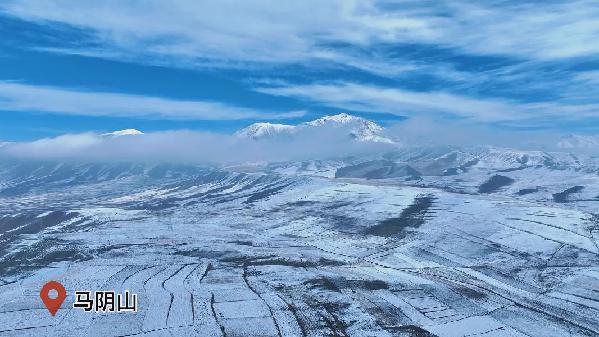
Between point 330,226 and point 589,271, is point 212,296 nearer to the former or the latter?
point 589,271

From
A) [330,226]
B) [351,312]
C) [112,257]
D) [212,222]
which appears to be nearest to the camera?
[351,312]

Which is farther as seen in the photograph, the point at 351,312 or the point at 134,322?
the point at 351,312

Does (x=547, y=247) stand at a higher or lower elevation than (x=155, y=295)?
lower

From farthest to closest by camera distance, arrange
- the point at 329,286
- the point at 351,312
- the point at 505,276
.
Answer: the point at 505,276, the point at 329,286, the point at 351,312

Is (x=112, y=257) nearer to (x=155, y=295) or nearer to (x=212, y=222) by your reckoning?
(x=155, y=295)

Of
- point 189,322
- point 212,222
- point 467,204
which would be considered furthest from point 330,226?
point 189,322

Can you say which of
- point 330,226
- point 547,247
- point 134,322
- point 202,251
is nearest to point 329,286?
point 134,322
